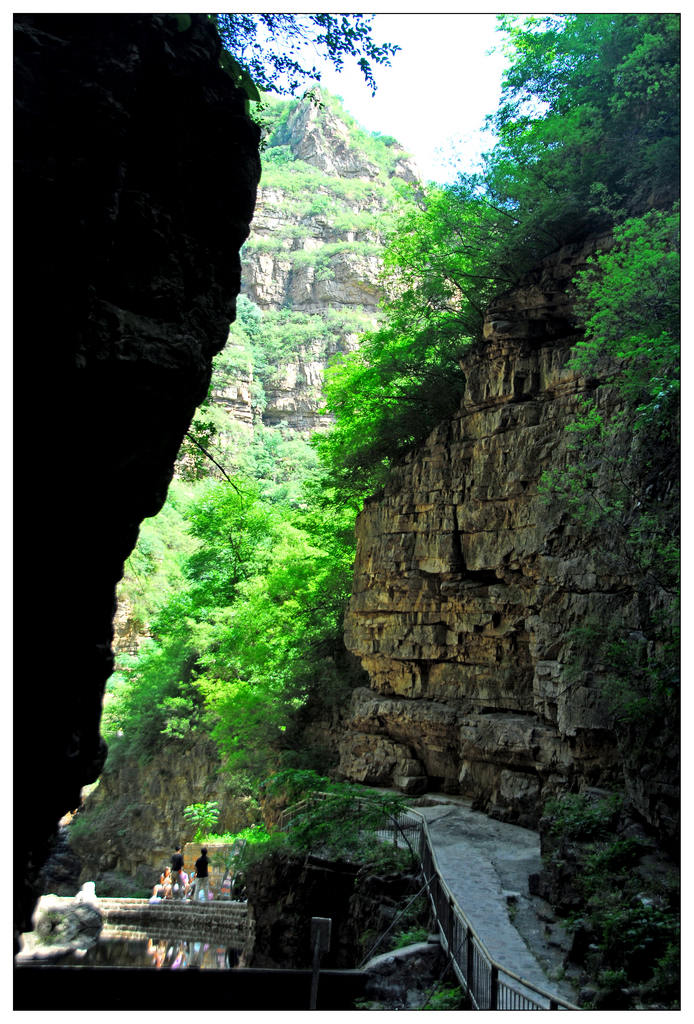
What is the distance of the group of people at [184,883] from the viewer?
20500 mm

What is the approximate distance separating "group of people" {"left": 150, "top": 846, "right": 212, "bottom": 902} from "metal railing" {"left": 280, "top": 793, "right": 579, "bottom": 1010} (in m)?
9.19

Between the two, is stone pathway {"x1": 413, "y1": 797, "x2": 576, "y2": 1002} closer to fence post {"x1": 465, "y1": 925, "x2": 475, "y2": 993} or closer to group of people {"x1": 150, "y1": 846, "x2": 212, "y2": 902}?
fence post {"x1": 465, "y1": 925, "x2": 475, "y2": 993}

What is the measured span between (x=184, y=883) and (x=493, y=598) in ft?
41.4

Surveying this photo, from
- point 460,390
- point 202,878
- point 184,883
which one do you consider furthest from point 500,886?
point 184,883

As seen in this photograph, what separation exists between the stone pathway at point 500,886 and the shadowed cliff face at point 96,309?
5472 mm

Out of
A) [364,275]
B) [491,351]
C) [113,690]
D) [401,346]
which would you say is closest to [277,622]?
[401,346]

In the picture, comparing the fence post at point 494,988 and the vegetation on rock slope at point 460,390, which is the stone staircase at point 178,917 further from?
the fence post at point 494,988

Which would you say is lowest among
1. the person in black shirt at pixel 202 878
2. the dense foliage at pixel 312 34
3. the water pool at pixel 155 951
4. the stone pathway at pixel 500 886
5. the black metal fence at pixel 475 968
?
the water pool at pixel 155 951

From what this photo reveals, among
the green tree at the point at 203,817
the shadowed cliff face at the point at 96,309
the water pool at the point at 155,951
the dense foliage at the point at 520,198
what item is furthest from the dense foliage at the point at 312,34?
the green tree at the point at 203,817

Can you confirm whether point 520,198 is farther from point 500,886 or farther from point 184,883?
point 184,883

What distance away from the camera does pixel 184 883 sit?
21.4 metres

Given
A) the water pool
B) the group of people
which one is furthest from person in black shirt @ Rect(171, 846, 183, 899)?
the water pool

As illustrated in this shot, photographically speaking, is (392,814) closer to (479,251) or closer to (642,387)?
(642,387)

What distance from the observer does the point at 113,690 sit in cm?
3366
